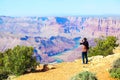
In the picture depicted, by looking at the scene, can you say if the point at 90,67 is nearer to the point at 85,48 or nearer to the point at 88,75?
the point at 85,48

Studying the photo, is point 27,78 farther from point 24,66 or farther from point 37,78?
point 24,66

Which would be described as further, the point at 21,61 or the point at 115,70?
the point at 21,61

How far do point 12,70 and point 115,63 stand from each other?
432 inches

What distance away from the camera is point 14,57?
90.5 ft

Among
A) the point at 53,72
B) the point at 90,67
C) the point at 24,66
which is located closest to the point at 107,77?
the point at 90,67

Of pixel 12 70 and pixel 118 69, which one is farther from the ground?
pixel 118 69

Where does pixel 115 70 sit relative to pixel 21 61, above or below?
above

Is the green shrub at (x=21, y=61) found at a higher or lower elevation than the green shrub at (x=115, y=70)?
lower

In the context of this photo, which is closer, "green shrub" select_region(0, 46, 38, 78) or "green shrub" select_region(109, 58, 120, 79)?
"green shrub" select_region(109, 58, 120, 79)

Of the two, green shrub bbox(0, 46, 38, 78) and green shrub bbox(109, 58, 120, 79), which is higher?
green shrub bbox(109, 58, 120, 79)

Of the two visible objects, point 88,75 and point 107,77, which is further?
point 107,77

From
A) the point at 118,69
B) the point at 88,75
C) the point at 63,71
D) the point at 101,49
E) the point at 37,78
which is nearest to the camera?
the point at 88,75

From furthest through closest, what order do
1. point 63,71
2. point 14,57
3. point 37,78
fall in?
point 14,57
point 63,71
point 37,78

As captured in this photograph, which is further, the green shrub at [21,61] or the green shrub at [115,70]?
the green shrub at [21,61]
